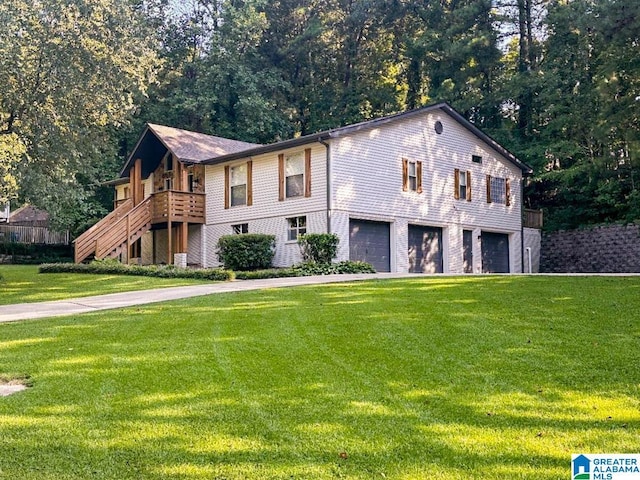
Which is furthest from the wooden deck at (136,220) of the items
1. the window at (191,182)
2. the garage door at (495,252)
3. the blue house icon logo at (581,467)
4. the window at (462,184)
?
the blue house icon logo at (581,467)

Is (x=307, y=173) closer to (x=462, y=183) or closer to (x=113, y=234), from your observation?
(x=462, y=183)

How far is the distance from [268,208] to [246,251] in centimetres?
204

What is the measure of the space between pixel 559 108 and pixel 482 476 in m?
26.2

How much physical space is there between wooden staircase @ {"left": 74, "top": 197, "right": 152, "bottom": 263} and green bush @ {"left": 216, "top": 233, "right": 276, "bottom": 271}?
3.70 meters

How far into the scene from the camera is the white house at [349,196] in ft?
66.7

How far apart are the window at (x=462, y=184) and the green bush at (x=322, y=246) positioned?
266 inches

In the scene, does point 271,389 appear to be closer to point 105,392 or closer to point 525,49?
point 105,392

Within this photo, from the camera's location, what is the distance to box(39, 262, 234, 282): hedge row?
16984mm

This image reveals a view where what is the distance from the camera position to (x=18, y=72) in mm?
14852

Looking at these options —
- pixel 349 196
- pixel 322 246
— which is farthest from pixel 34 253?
pixel 349 196

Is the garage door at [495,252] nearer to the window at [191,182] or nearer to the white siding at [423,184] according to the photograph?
the white siding at [423,184]

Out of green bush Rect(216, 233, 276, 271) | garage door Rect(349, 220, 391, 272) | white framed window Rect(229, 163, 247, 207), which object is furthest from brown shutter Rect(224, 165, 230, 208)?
garage door Rect(349, 220, 391, 272)

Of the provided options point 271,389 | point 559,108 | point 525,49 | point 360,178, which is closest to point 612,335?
point 271,389

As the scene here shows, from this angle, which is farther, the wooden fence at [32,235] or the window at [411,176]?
the wooden fence at [32,235]
